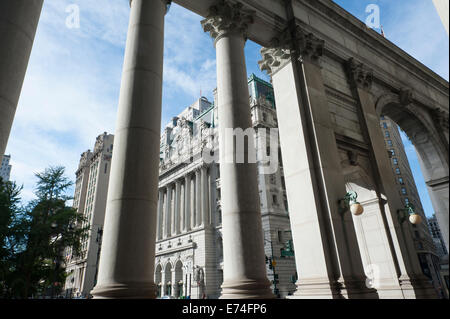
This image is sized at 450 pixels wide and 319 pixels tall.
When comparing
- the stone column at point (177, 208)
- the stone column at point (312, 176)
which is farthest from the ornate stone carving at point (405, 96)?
the stone column at point (177, 208)

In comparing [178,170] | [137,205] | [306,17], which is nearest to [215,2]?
[306,17]

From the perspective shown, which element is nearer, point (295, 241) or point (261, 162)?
point (295, 241)

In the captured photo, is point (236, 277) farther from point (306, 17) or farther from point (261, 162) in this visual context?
point (261, 162)

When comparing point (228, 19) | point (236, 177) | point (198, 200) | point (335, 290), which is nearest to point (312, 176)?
point (236, 177)

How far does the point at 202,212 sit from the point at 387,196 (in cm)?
5619

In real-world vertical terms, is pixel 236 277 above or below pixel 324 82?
below

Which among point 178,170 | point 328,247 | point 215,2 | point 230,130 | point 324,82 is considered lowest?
point 328,247

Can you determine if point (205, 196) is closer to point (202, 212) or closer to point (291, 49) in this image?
point (202, 212)

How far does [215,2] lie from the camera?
12.6m

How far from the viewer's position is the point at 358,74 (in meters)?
16.9

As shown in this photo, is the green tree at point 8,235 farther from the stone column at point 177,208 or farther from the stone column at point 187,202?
the stone column at point 177,208

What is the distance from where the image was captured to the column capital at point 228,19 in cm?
1229
